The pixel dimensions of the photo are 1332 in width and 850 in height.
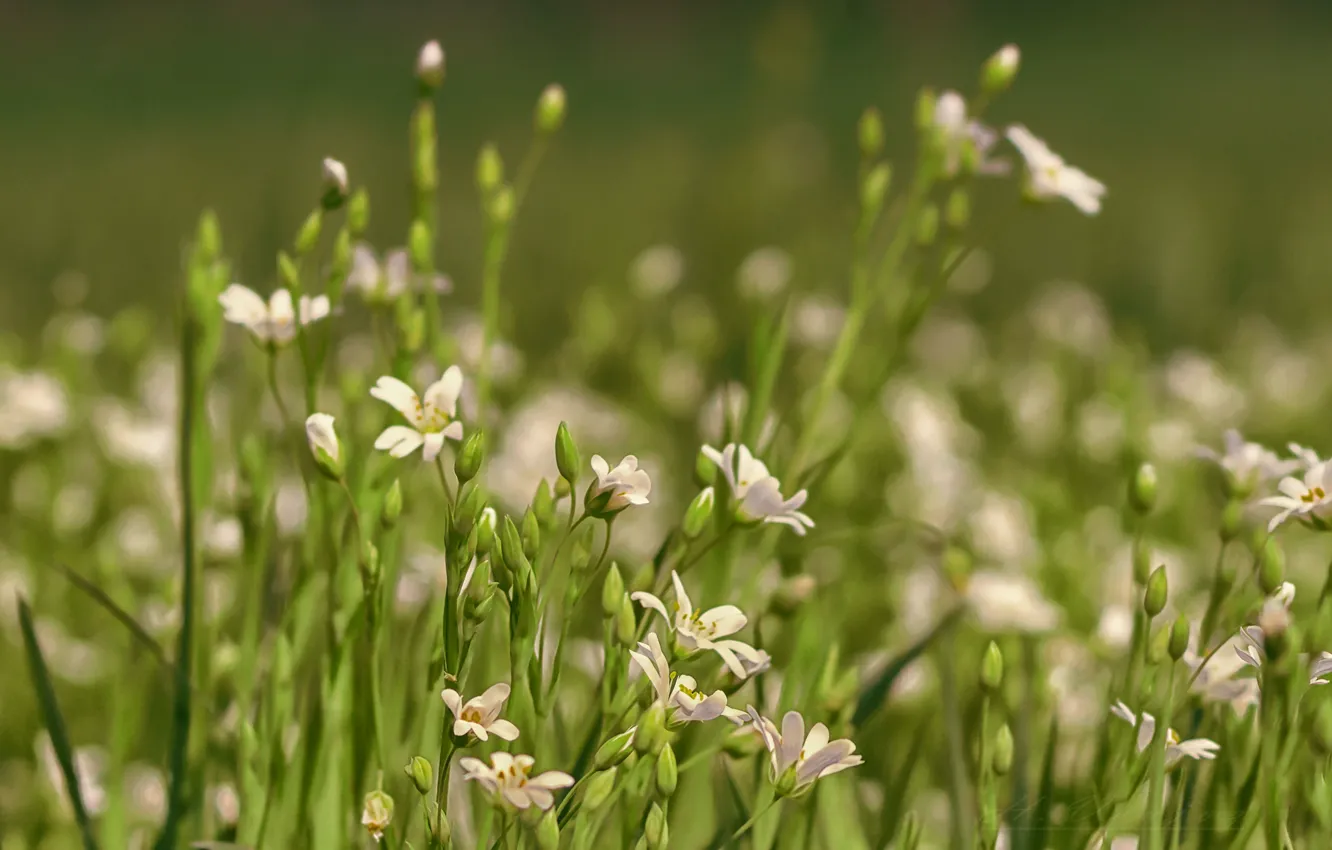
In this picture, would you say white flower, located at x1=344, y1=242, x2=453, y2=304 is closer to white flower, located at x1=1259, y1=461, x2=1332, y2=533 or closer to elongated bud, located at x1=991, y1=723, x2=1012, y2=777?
elongated bud, located at x1=991, y1=723, x2=1012, y2=777

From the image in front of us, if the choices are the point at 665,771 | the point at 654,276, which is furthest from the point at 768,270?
the point at 665,771

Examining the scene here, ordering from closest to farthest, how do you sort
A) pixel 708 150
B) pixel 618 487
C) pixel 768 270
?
1. pixel 618 487
2. pixel 768 270
3. pixel 708 150

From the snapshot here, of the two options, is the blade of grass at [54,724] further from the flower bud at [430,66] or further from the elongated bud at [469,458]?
the flower bud at [430,66]

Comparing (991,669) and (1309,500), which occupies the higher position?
(1309,500)

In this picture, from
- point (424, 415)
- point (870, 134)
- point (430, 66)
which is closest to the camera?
point (424, 415)

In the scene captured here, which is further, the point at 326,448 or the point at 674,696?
the point at 326,448

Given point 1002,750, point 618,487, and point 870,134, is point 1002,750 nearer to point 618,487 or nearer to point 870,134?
point 618,487

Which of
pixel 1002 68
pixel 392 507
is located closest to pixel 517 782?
pixel 392 507

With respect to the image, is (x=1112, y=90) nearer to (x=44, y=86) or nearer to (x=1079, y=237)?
(x=1079, y=237)
